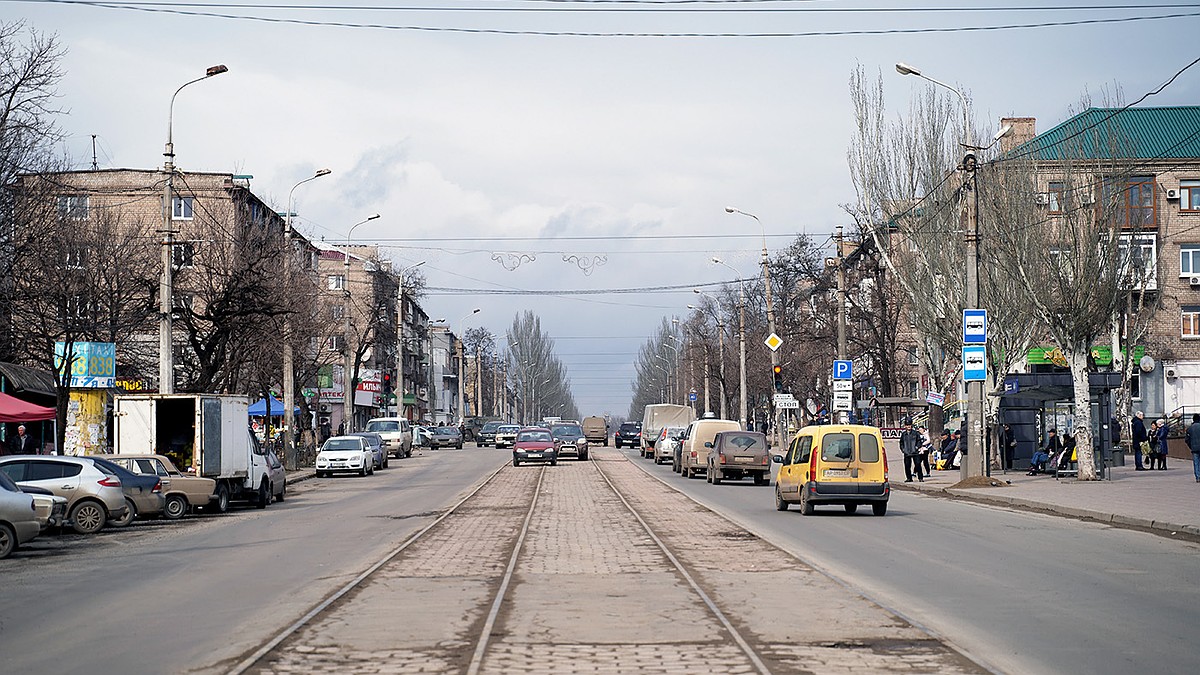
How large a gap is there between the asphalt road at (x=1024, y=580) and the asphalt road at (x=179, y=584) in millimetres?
5905

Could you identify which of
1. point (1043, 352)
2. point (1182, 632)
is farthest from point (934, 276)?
point (1182, 632)

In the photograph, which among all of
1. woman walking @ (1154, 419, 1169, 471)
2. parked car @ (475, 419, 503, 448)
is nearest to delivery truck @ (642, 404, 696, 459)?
parked car @ (475, 419, 503, 448)

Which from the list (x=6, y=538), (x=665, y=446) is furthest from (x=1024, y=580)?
(x=665, y=446)

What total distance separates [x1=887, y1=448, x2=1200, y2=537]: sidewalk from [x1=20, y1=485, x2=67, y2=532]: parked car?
18.1 metres

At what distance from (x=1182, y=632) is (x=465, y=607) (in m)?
6.27

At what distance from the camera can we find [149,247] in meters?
46.8

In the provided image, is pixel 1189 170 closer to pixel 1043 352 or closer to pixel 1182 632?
pixel 1043 352

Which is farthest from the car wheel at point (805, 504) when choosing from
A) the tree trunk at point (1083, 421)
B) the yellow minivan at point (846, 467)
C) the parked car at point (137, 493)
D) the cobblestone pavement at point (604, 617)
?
the tree trunk at point (1083, 421)

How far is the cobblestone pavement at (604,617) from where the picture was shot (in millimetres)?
9328

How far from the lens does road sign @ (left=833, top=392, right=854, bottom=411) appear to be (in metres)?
42.8

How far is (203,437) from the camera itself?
28.9 metres

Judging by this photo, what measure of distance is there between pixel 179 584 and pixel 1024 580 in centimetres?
961

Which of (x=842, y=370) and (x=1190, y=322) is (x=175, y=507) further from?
(x=1190, y=322)

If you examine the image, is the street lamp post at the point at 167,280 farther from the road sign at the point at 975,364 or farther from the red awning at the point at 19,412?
the road sign at the point at 975,364
